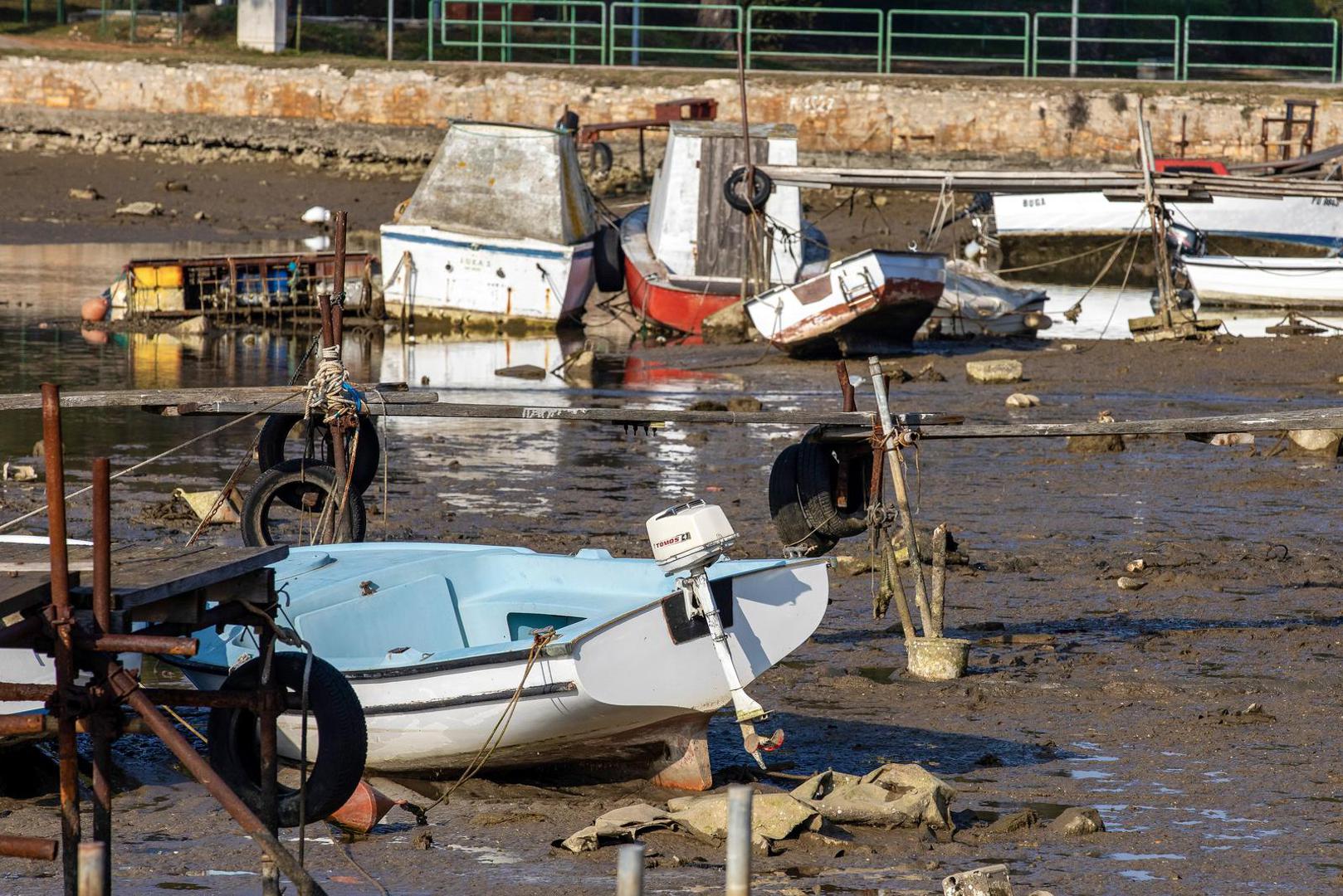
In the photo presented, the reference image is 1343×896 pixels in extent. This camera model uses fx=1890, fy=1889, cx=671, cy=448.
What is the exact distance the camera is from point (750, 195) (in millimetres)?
22906

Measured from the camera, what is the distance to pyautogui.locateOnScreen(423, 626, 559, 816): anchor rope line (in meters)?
6.84

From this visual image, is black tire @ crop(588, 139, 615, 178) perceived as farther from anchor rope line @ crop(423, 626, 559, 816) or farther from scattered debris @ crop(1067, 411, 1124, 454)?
anchor rope line @ crop(423, 626, 559, 816)

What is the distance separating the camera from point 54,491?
205 inches

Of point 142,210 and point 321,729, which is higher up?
point 142,210

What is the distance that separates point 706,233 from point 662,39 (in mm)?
17698

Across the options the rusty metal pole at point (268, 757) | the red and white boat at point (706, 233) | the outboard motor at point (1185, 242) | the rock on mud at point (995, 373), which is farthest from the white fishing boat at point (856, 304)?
the rusty metal pole at point (268, 757)

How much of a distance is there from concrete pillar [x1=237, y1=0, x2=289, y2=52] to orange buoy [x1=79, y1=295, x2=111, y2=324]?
16.2 metres

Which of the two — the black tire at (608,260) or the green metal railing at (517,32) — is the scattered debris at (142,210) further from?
the black tire at (608,260)

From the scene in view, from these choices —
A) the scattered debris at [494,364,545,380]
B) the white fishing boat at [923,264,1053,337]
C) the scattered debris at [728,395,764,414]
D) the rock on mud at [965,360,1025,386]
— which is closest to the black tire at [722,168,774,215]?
the white fishing boat at [923,264,1053,337]

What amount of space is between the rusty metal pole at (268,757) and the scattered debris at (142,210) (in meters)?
28.8

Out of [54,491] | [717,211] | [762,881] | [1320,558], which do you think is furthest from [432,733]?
[717,211]

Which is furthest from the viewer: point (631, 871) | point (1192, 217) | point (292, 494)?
point (1192, 217)

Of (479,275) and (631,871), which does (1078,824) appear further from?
(479,275)

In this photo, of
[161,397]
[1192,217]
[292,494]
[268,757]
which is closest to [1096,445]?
[292,494]
